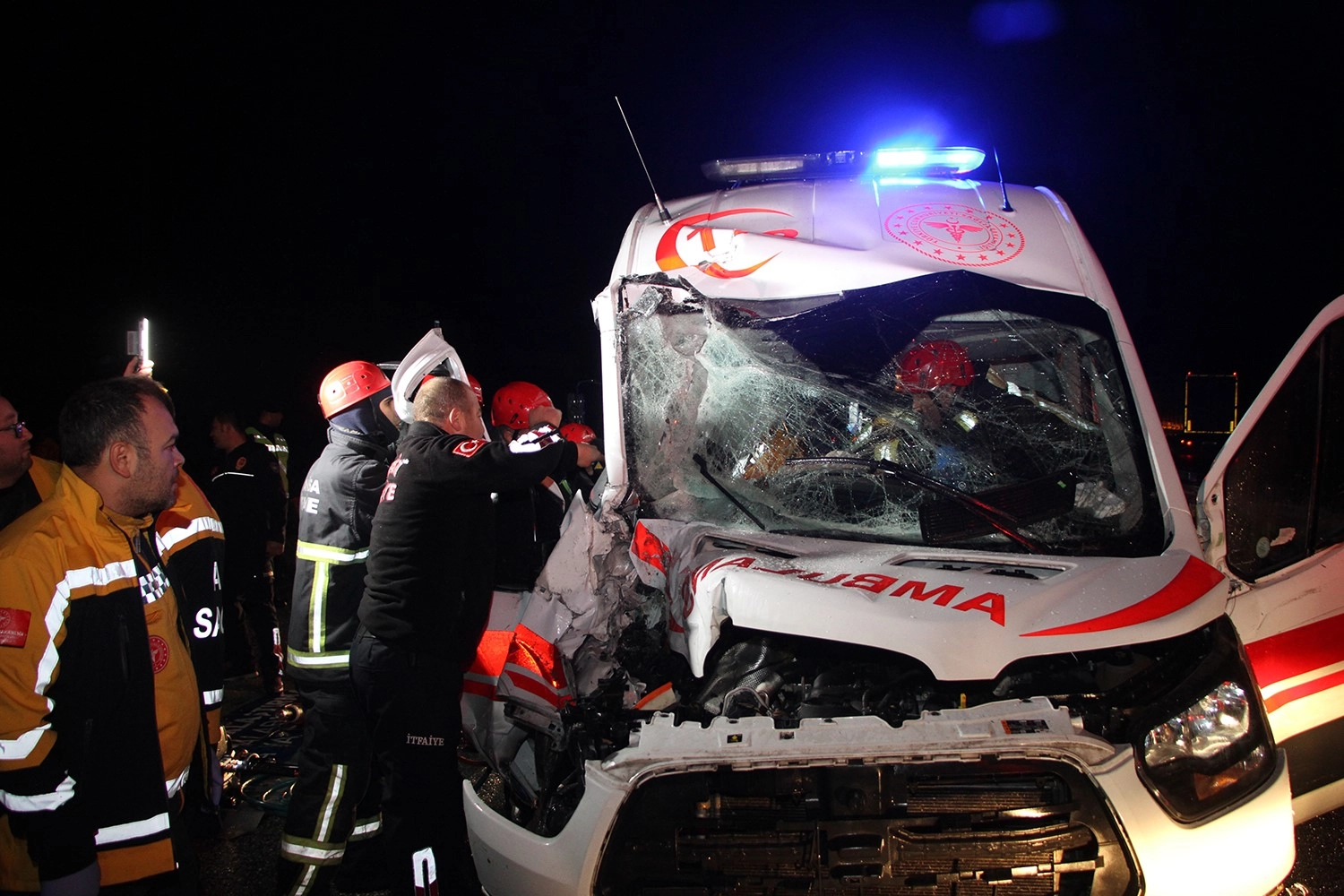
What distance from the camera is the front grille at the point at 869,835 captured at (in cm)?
189

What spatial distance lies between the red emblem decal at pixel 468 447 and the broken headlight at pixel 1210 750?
2372 mm

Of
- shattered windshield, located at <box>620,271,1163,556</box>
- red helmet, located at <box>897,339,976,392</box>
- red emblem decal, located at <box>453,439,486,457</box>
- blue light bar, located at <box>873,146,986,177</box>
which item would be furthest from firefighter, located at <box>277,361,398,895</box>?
blue light bar, located at <box>873,146,986,177</box>

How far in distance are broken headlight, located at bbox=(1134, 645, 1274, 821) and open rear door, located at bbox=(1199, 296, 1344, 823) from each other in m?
0.53

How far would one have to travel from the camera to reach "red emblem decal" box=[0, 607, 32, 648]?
1851 mm

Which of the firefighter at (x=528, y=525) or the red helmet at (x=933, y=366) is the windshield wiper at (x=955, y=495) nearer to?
the red helmet at (x=933, y=366)

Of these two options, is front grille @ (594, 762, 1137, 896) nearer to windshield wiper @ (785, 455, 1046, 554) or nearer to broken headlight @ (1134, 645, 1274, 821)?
broken headlight @ (1134, 645, 1274, 821)

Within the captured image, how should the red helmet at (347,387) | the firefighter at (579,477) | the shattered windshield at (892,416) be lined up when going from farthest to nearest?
1. the firefighter at (579,477)
2. the red helmet at (347,387)
3. the shattered windshield at (892,416)

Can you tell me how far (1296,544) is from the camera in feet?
7.99

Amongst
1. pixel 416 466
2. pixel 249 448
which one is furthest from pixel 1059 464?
pixel 249 448

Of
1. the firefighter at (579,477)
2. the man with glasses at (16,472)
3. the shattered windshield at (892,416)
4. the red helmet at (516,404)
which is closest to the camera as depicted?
the shattered windshield at (892,416)

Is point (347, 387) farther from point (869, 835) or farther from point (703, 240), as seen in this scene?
point (869, 835)

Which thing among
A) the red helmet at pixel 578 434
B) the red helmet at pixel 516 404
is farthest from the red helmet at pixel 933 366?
the red helmet at pixel 578 434

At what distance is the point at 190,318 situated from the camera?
12000 millimetres

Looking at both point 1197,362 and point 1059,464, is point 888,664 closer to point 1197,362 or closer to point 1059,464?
point 1059,464
